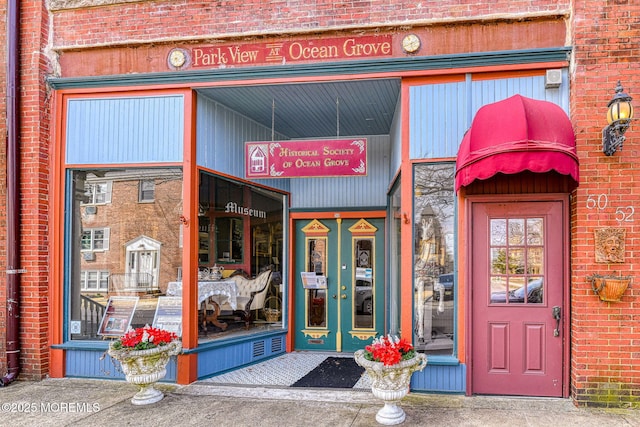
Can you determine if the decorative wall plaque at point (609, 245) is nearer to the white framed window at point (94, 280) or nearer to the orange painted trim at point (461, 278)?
the orange painted trim at point (461, 278)

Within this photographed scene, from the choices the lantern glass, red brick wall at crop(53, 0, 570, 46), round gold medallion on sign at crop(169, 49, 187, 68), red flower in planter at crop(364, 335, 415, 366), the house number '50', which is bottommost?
red flower in planter at crop(364, 335, 415, 366)

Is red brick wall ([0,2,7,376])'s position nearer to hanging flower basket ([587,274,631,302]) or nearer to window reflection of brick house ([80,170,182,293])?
window reflection of brick house ([80,170,182,293])

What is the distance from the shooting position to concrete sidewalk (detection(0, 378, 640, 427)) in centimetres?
488

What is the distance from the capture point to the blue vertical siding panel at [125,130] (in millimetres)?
6438

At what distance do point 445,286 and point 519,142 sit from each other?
2.03 metres

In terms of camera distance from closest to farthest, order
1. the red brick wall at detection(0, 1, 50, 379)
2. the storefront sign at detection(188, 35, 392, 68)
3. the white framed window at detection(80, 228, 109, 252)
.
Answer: the storefront sign at detection(188, 35, 392, 68) → the red brick wall at detection(0, 1, 50, 379) → the white framed window at detection(80, 228, 109, 252)

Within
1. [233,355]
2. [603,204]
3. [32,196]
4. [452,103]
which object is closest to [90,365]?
[233,355]

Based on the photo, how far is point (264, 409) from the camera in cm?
531

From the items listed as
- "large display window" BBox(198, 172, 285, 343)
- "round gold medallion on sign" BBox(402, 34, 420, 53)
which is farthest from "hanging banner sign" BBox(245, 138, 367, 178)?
"round gold medallion on sign" BBox(402, 34, 420, 53)

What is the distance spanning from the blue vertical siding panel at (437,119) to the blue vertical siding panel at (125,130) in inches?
126

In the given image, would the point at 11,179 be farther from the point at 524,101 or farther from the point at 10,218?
the point at 524,101

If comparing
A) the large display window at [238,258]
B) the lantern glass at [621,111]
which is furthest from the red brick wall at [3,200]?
the lantern glass at [621,111]

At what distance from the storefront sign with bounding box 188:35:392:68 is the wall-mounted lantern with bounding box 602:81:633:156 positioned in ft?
8.74

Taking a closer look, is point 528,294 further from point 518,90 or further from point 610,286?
point 518,90
